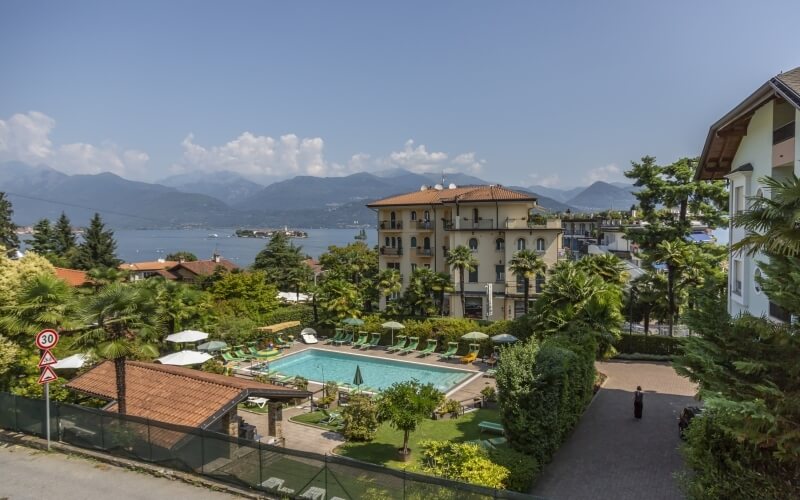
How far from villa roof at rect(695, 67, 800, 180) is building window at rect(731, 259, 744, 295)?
13.3 feet

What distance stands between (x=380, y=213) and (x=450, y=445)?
33.6m

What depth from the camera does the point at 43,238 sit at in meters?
59.3

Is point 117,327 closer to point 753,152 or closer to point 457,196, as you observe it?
point 753,152

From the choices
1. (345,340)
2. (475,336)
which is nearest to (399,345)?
(345,340)

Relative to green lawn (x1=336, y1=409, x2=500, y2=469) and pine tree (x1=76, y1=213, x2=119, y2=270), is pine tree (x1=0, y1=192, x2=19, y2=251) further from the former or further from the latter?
green lawn (x1=336, y1=409, x2=500, y2=469)

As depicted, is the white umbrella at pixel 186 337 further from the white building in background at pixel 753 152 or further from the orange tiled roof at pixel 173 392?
the white building in background at pixel 753 152

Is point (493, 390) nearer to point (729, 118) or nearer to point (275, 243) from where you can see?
point (729, 118)

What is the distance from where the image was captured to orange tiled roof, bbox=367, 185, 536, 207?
1515 inches

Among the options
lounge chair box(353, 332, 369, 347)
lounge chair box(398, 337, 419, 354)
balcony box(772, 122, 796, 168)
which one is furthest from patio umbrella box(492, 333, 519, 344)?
balcony box(772, 122, 796, 168)

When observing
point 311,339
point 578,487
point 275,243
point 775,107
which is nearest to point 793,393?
point 578,487

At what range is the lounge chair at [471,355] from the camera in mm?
28062

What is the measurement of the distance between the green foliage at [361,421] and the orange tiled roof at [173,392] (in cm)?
313

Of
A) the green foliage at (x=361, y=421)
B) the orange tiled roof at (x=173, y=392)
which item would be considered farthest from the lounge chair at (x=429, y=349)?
the orange tiled roof at (x=173, y=392)

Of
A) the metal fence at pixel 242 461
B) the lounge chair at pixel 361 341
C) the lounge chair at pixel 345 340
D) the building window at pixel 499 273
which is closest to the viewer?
the metal fence at pixel 242 461
